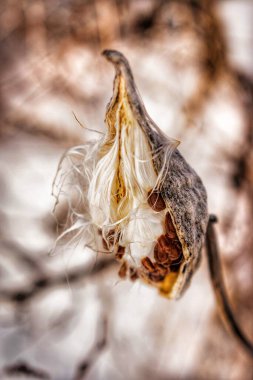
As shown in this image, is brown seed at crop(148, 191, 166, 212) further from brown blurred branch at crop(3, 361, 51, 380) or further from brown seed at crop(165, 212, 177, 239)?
brown blurred branch at crop(3, 361, 51, 380)

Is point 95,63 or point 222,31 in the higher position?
point 222,31

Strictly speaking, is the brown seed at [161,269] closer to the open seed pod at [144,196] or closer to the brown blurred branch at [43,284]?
the open seed pod at [144,196]

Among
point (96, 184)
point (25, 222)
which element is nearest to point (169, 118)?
point (25, 222)

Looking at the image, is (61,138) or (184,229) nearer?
(184,229)

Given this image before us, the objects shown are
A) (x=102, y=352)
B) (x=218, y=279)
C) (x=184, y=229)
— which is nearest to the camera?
(x=184, y=229)

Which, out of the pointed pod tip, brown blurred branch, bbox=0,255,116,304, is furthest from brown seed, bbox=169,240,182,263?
brown blurred branch, bbox=0,255,116,304

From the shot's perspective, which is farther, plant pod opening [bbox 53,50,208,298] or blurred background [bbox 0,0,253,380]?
blurred background [bbox 0,0,253,380]

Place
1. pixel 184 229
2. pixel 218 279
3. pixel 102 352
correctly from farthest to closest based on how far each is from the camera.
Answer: pixel 102 352, pixel 218 279, pixel 184 229

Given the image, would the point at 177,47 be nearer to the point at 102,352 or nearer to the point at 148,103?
the point at 148,103
